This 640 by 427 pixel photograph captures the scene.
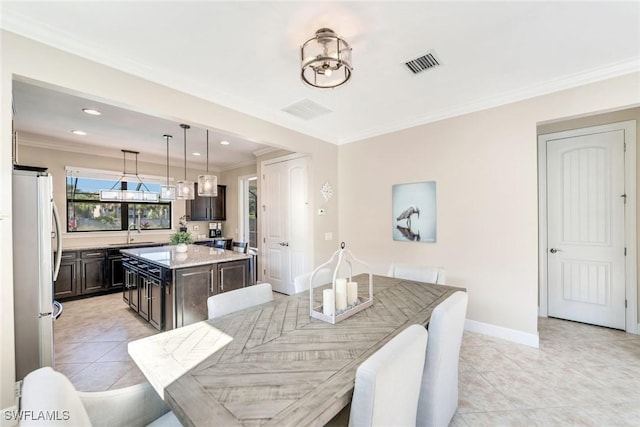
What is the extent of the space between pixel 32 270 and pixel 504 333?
449 centimetres

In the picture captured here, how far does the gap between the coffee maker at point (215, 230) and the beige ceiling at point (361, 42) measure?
4.56 meters

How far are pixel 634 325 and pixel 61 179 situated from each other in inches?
343

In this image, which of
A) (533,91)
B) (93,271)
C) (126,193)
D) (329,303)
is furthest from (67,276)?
(533,91)

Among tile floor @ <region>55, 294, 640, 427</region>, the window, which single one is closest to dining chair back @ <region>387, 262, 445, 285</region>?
tile floor @ <region>55, 294, 640, 427</region>

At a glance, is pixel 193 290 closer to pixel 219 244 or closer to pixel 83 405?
pixel 83 405

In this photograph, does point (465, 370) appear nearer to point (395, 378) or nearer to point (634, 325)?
point (395, 378)

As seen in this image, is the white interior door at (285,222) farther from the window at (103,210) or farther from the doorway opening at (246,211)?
the window at (103,210)

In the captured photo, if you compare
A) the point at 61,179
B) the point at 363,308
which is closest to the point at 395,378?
the point at 363,308

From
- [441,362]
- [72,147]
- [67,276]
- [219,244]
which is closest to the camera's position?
[441,362]

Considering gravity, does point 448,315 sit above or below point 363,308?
above

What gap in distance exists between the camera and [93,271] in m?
4.77

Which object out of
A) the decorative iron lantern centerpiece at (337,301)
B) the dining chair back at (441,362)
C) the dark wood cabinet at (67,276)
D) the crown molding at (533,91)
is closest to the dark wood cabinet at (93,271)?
the dark wood cabinet at (67,276)

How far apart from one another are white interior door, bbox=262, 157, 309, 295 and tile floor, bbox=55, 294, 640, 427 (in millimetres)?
2125

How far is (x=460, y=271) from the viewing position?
131 inches
